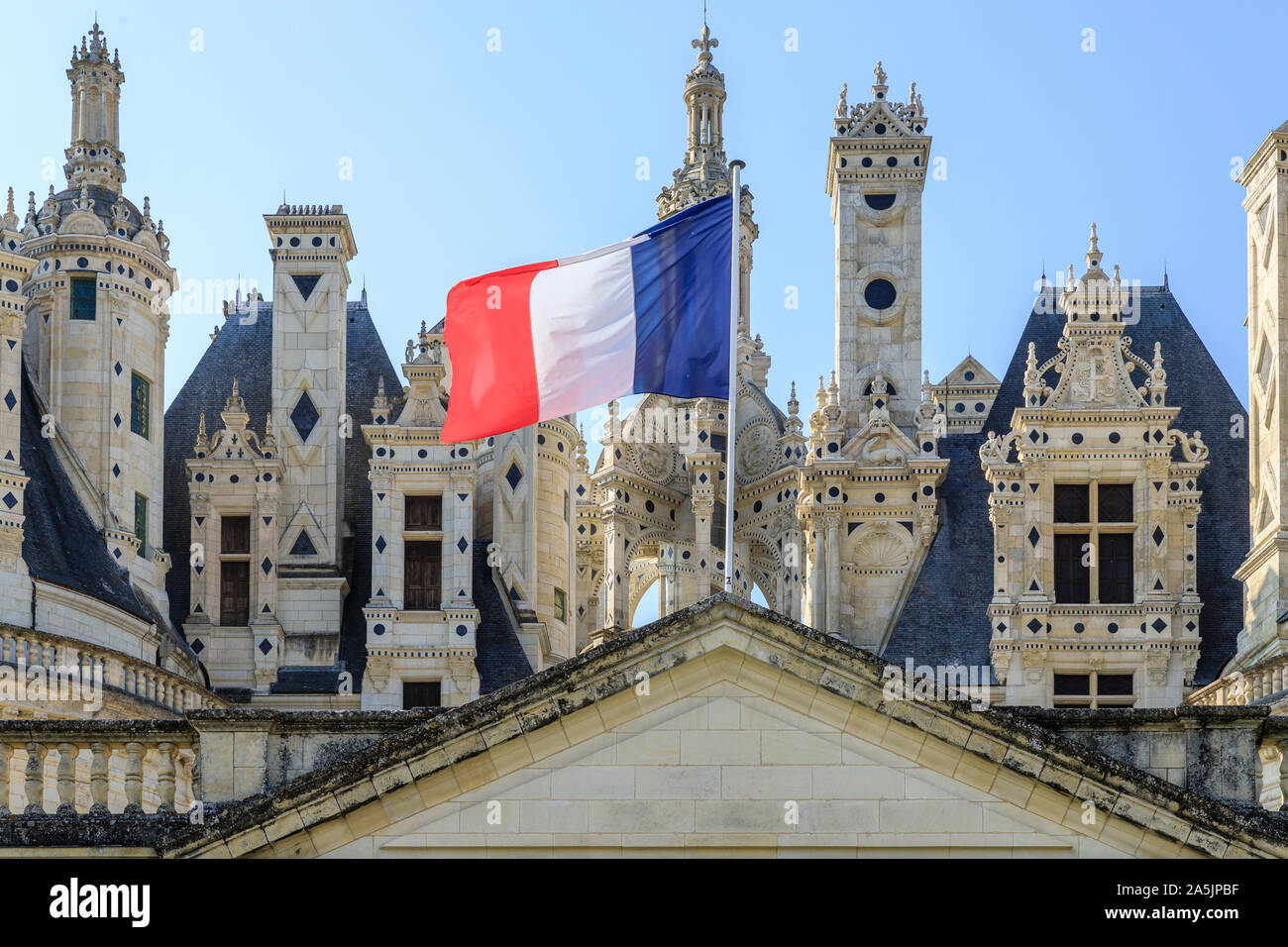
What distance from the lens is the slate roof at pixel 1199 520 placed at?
39.8 m

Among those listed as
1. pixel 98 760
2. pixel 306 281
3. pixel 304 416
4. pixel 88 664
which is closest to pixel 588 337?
pixel 98 760

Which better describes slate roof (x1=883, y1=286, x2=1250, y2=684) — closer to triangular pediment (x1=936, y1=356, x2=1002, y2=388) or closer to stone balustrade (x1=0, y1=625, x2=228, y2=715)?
triangular pediment (x1=936, y1=356, x2=1002, y2=388)

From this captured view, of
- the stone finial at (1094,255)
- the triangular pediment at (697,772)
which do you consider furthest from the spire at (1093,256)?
the triangular pediment at (697,772)

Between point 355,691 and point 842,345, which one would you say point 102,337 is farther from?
point 842,345

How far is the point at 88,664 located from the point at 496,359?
37.0 ft

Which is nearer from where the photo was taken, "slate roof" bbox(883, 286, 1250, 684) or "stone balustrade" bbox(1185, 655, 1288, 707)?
"stone balustrade" bbox(1185, 655, 1288, 707)

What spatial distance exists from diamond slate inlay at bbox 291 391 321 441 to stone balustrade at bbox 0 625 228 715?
873 cm

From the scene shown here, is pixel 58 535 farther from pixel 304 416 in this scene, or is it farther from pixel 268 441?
pixel 304 416

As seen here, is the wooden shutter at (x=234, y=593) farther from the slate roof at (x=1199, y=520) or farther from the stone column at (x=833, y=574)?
the slate roof at (x=1199, y=520)

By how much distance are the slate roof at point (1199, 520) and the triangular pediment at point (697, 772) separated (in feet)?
59.6

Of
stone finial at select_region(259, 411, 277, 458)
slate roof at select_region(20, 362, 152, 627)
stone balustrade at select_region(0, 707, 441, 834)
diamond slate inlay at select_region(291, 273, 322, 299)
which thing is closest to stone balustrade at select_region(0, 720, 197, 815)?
stone balustrade at select_region(0, 707, 441, 834)

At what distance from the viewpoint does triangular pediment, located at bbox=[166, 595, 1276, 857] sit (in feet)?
69.1

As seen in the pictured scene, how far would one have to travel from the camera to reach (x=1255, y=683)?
105ft

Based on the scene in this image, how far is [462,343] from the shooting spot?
26.1 m
